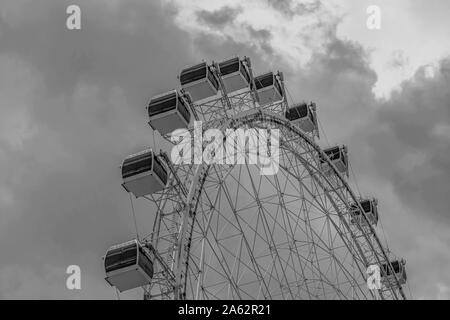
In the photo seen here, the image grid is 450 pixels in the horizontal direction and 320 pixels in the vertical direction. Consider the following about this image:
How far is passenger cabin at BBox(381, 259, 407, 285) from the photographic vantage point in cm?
5297

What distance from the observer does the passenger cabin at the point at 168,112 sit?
3394 centimetres

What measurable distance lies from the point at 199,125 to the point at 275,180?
8.71m

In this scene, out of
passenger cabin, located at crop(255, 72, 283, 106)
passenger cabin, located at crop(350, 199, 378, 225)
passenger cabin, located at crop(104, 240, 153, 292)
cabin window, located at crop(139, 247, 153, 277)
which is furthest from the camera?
passenger cabin, located at crop(350, 199, 378, 225)

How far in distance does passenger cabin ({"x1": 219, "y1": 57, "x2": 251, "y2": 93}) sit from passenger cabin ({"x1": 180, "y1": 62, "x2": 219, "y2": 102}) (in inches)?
97.8

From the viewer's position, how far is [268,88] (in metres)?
42.6

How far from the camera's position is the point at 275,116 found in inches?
1602

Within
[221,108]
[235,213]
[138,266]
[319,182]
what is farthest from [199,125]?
[319,182]

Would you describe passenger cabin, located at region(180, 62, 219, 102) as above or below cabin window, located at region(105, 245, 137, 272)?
above

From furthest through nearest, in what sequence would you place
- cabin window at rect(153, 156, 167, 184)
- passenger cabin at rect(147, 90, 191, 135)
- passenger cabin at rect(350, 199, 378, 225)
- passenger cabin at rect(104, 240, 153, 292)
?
1. passenger cabin at rect(350, 199, 378, 225)
2. passenger cabin at rect(147, 90, 191, 135)
3. cabin window at rect(153, 156, 167, 184)
4. passenger cabin at rect(104, 240, 153, 292)

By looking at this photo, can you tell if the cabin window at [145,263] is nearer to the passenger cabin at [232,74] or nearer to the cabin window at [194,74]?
the cabin window at [194,74]

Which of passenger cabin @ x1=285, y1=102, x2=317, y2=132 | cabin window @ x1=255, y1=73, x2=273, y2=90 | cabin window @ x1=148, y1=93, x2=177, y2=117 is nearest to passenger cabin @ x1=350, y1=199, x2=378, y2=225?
passenger cabin @ x1=285, y1=102, x2=317, y2=132

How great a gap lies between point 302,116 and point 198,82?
40.7ft

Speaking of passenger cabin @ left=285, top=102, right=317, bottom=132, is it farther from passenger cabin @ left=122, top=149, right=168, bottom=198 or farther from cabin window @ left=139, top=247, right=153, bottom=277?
cabin window @ left=139, top=247, right=153, bottom=277

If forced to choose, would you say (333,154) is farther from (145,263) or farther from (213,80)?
(145,263)
